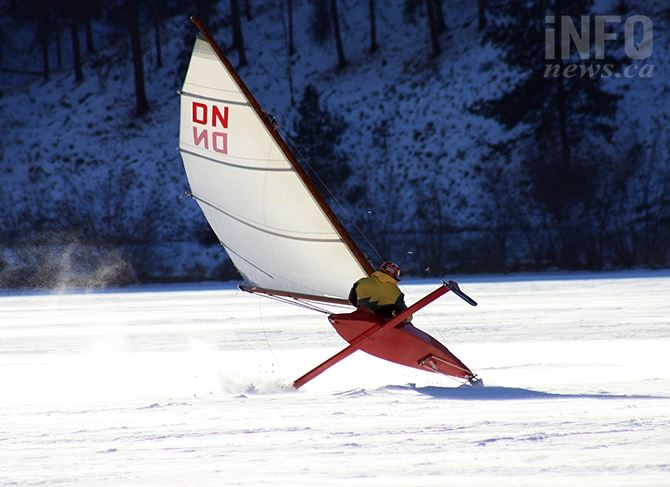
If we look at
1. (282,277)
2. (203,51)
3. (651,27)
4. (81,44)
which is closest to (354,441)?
(282,277)

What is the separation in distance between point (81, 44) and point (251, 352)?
120ft

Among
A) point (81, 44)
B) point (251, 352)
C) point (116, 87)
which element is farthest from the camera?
point (81, 44)

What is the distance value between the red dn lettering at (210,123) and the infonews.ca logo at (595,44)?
24.5 m

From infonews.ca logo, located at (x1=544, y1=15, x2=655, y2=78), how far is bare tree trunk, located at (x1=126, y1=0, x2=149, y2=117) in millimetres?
14045

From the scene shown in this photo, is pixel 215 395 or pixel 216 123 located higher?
pixel 216 123

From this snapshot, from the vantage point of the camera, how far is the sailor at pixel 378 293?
8.95 m

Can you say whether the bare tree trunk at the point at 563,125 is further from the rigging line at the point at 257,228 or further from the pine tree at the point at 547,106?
the rigging line at the point at 257,228

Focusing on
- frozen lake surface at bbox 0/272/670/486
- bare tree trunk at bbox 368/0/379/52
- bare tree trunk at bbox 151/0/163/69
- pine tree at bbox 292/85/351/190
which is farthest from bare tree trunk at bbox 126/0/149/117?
frozen lake surface at bbox 0/272/670/486

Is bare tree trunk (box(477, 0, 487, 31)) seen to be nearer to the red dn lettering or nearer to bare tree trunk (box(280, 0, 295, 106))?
bare tree trunk (box(280, 0, 295, 106))

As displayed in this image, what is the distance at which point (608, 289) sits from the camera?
814 inches

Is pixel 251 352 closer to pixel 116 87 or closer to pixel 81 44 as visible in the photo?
pixel 116 87

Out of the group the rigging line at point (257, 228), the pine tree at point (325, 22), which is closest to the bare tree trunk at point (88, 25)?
the pine tree at point (325, 22)

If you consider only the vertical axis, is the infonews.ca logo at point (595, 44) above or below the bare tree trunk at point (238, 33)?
below

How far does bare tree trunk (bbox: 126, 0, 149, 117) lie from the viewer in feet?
125
